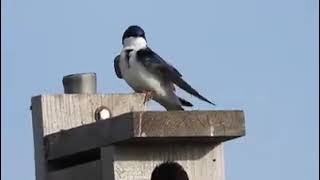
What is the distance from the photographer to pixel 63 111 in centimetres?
372

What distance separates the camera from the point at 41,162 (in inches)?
146

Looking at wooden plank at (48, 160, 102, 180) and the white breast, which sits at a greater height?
the white breast

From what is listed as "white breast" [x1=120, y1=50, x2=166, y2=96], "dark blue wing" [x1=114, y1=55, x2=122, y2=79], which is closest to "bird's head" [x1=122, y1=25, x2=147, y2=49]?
"dark blue wing" [x1=114, y1=55, x2=122, y2=79]

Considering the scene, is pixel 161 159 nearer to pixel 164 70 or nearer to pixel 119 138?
pixel 119 138

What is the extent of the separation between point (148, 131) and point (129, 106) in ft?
1.43

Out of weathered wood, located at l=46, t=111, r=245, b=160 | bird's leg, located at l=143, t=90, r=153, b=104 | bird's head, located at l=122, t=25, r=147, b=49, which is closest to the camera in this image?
weathered wood, located at l=46, t=111, r=245, b=160

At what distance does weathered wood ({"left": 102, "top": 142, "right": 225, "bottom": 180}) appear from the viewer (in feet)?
11.3

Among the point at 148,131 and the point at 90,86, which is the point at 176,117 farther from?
the point at 90,86

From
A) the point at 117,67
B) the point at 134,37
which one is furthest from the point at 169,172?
the point at 134,37

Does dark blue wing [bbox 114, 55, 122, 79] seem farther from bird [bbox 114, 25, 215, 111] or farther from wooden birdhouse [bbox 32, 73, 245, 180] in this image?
wooden birdhouse [bbox 32, 73, 245, 180]

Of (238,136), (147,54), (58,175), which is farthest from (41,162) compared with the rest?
(147,54)

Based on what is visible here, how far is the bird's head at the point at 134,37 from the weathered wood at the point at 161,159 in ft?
3.79

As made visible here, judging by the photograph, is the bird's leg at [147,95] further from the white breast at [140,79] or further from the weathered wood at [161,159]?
the weathered wood at [161,159]

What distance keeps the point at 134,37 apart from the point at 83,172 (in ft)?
4.15
